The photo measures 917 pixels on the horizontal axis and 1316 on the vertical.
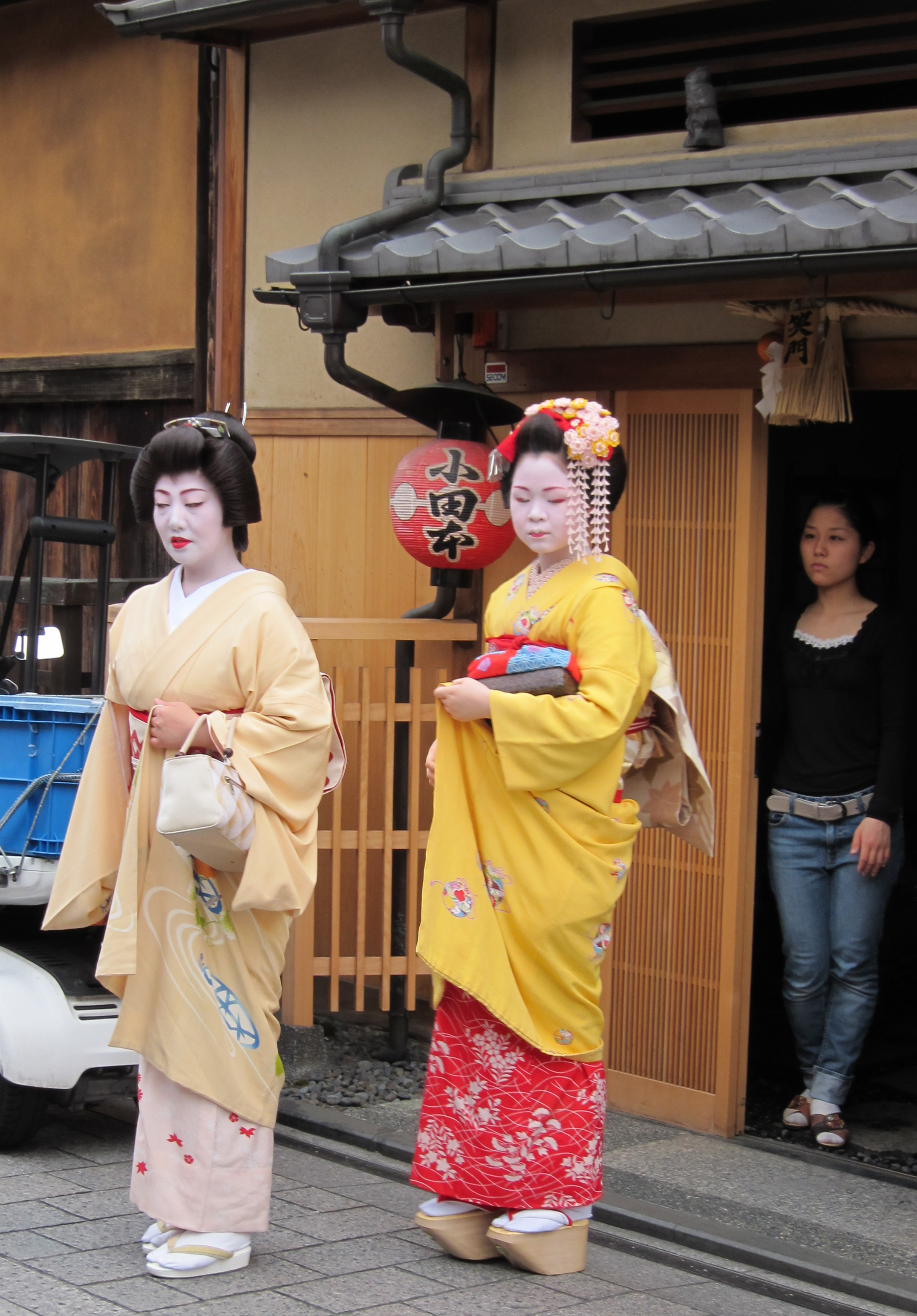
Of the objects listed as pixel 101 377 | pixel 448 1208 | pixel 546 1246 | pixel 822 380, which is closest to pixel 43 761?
pixel 448 1208

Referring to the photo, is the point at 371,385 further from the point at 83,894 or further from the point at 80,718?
the point at 83,894

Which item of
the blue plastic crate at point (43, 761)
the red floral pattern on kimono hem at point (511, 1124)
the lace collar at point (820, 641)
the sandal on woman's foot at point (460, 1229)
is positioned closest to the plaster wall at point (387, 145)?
the lace collar at point (820, 641)

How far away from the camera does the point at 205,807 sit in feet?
12.8

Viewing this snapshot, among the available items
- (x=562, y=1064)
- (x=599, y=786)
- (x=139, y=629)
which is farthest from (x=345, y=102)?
(x=562, y=1064)

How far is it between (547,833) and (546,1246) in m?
1.16

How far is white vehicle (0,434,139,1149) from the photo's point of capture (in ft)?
16.2

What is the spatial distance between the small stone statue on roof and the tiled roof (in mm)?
324

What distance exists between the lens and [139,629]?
436 cm

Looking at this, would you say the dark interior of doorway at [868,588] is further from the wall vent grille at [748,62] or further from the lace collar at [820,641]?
the wall vent grille at [748,62]

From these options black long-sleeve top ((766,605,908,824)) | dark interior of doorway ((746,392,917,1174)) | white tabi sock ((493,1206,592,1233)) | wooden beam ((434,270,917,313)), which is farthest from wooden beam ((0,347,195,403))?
white tabi sock ((493,1206,592,1233))

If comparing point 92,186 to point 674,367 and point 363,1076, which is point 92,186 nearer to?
point 674,367

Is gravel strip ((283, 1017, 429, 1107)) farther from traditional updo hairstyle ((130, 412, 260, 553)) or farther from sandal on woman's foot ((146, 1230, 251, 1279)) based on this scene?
traditional updo hairstyle ((130, 412, 260, 553))

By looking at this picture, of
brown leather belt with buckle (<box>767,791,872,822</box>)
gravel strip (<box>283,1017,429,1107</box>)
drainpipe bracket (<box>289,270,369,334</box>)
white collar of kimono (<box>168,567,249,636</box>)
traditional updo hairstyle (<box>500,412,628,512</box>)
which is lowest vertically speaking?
gravel strip (<box>283,1017,429,1107</box>)

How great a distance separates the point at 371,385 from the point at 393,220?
65 centimetres
